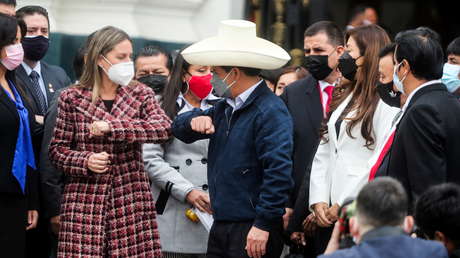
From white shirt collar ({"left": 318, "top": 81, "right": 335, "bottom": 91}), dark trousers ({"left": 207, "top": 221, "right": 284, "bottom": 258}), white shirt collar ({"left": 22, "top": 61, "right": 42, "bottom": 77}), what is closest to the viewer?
dark trousers ({"left": 207, "top": 221, "right": 284, "bottom": 258})

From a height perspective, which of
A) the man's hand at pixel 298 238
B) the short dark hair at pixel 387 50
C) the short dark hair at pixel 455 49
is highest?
the short dark hair at pixel 387 50

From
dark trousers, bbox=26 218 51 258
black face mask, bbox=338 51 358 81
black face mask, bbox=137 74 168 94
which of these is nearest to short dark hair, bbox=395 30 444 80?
black face mask, bbox=338 51 358 81

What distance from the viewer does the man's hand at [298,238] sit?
248 inches

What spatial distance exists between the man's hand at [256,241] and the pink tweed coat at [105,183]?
709 millimetres

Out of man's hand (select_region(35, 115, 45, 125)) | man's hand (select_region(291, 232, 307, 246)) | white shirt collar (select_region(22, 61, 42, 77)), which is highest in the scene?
white shirt collar (select_region(22, 61, 42, 77))

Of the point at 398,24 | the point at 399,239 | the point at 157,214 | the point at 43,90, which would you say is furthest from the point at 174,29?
the point at 398,24

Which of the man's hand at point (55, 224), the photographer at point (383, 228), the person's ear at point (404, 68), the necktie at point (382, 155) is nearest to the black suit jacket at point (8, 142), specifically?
the man's hand at point (55, 224)

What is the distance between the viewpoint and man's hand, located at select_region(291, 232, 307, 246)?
20.7ft

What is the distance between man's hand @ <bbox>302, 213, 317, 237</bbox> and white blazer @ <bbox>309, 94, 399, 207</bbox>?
15 cm

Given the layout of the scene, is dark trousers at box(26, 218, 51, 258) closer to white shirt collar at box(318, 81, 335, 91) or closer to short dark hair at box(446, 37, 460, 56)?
white shirt collar at box(318, 81, 335, 91)

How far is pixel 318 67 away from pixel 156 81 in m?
1.20

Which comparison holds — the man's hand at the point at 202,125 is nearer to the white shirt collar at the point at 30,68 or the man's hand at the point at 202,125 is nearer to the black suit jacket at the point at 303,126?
the black suit jacket at the point at 303,126

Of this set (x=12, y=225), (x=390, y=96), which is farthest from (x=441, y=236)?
(x=12, y=225)

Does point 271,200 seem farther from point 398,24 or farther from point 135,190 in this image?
point 398,24
